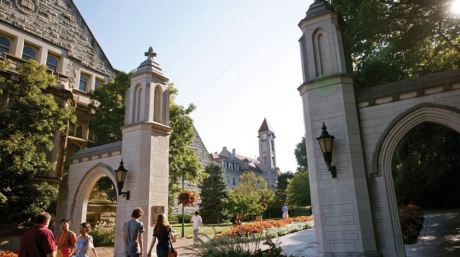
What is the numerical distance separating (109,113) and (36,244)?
11633 mm

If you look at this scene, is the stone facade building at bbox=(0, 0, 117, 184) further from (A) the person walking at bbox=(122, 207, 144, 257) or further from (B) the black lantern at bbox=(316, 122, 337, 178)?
(B) the black lantern at bbox=(316, 122, 337, 178)

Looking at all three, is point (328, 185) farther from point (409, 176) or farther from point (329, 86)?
point (409, 176)

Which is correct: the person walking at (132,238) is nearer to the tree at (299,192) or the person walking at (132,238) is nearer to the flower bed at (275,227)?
the flower bed at (275,227)

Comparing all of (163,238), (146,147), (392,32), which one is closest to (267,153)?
(392,32)

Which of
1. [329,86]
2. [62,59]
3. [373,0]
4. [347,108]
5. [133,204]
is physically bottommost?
[133,204]

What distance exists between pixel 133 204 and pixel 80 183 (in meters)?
3.07

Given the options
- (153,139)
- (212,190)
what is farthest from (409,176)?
(153,139)

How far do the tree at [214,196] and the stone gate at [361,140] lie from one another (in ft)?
77.3

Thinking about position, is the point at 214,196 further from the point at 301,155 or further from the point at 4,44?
the point at 301,155

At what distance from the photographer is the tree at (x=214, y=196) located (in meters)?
30.3

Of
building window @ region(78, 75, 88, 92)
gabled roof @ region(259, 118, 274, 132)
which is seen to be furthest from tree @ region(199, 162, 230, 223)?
gabled roof @ region(259, 118, 274, 132)

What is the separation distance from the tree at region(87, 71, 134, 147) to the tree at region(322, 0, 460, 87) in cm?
1090

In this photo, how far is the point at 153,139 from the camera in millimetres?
9586

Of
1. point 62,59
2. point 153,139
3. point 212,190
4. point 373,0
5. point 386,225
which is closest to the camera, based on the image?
point 386,225
